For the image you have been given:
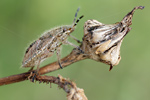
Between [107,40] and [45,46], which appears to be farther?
[45,46]

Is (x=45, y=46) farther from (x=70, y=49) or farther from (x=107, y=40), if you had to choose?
(x=70, y=49)

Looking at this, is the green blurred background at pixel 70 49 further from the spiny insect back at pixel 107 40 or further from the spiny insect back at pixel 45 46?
the spiny insect back at pixel 107 40

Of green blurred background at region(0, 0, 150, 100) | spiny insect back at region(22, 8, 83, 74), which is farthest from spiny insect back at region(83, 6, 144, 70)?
green blurred background at region(0, 0, 150, 100)

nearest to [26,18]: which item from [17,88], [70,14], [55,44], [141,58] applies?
[70,14]

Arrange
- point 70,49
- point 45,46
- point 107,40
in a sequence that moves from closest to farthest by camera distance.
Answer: point 107,40 < point 45,46 < point 70,49

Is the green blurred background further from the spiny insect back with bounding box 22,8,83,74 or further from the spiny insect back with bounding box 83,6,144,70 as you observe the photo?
the spiny insect back with bounding box 83,6,144,70

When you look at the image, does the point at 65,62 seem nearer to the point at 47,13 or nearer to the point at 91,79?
the point at 91,79

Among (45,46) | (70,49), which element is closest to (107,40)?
(45,46)
